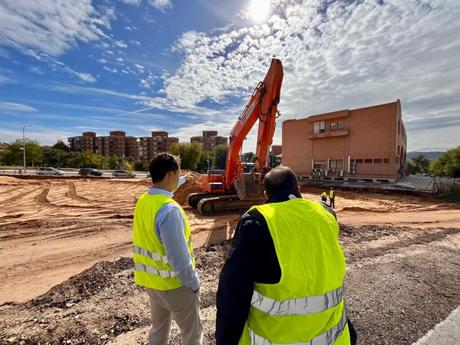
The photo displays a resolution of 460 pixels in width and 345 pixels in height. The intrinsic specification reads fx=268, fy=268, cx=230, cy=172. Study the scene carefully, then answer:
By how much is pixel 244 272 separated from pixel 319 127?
1504 inches

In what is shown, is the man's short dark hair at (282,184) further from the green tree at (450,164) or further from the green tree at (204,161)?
the green tree at (204,161)

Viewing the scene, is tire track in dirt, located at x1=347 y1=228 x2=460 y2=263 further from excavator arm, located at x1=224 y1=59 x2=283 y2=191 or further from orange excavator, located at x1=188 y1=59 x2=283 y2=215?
excavator arm, located at x1=224 y1=59 x2=283 y2=191

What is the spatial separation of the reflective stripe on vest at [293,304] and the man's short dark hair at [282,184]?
0.58m

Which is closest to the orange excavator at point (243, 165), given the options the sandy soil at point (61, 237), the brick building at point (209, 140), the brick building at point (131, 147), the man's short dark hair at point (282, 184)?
the sandy soil at point (61, 237)

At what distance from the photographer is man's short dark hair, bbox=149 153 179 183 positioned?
233cm

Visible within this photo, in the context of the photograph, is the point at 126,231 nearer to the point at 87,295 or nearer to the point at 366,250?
the point at 87,295

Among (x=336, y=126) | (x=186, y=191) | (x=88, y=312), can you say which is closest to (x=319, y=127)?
(x=336, y=126)

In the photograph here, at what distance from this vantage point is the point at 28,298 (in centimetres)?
439

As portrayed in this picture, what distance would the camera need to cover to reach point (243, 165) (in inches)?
477

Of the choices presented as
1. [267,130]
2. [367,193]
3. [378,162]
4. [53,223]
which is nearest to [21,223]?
[53,223]

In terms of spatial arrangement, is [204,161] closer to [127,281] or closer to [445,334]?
[127,281]

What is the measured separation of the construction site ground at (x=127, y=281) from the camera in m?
3.32

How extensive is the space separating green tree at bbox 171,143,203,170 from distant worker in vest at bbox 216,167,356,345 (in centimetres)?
6263

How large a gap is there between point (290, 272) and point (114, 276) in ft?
14.6
